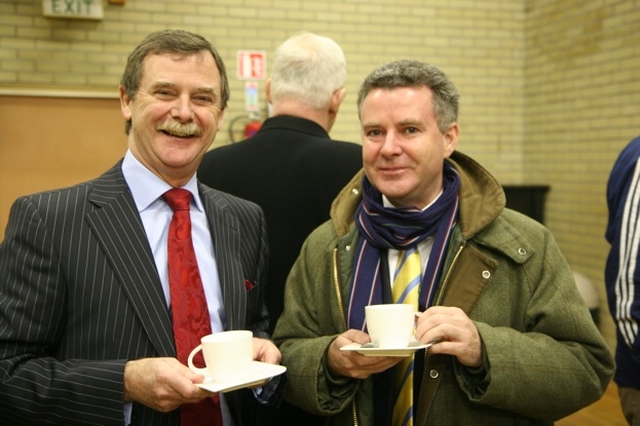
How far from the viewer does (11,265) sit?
173 centimetres

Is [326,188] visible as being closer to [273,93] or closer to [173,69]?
[273,93]

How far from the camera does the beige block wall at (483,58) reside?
6.33m

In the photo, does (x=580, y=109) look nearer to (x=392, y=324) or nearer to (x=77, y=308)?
(x=392, y=324)

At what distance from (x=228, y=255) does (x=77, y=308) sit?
46cm

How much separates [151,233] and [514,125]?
6.51 metres

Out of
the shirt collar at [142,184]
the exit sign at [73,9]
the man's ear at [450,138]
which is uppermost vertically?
the exit sign at [73,9]

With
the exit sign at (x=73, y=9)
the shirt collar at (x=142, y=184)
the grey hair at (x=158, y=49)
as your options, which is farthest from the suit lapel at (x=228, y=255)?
the exit sign at (x=73, y=9)

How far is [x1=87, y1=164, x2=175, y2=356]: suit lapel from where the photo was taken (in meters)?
1.77

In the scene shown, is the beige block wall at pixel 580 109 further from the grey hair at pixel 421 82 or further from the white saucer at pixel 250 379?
the white saucer at pixel 250 379

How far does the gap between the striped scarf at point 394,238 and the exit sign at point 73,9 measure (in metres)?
5.14

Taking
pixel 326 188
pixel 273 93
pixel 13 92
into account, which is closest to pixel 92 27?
pixel 13 92

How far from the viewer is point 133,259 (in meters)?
1.81

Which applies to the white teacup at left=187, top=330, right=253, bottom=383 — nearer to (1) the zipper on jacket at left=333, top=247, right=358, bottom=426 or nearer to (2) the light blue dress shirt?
(2) the light blue dress shirt

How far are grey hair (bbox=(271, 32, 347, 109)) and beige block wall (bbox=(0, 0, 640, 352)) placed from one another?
4036 millimetres
